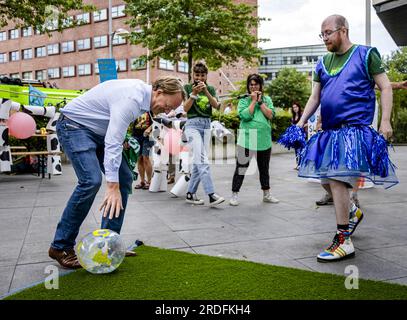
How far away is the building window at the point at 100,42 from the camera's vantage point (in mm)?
48281

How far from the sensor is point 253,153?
21.4 feet

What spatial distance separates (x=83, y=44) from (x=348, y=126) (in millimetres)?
50531

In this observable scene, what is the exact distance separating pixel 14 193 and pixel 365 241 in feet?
21.3

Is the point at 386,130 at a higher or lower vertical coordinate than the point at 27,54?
lower

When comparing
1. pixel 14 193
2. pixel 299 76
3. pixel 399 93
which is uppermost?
pixel 299 76

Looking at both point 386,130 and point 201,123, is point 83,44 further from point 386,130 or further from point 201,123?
point 386,130

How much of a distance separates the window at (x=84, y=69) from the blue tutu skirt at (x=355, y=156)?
48.9 meters

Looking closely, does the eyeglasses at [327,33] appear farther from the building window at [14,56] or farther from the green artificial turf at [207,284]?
the building window at [14,56]

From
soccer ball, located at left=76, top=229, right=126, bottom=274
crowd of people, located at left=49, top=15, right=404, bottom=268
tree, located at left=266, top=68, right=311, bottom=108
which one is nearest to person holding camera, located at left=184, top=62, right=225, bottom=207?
crowd of people, located at left=49, top=15, right=404, bottom=268

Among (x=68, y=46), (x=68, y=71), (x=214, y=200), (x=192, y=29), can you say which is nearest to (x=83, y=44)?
(x=68, y=46)

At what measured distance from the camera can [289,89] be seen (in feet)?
175

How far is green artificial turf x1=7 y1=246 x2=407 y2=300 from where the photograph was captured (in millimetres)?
2818

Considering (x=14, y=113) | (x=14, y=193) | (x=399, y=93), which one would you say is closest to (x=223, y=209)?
(x=14, y=193)
